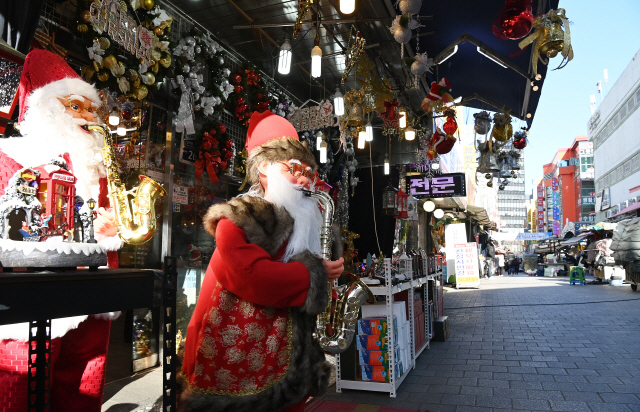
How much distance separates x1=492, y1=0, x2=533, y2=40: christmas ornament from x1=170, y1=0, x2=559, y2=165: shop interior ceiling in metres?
0.81

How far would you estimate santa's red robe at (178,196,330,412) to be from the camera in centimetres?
173

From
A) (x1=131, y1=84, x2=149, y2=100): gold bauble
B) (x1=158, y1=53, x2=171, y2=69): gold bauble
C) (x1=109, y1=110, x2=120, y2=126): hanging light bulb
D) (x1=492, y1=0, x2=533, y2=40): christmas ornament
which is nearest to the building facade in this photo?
(x1=492, y1=0, x2=533, y2=40): christmas ornament

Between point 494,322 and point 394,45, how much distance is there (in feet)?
18.5

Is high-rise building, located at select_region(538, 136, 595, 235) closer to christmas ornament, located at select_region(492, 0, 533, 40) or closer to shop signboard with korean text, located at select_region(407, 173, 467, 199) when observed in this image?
shop signboard with korean text, located at select_region(407, 173, 467, 199)

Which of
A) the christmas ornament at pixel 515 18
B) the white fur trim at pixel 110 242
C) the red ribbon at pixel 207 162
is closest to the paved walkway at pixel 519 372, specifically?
the white fur trim at pixel 110 242

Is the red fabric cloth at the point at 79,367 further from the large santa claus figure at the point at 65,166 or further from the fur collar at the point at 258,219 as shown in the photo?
the fur collar at the point at 258,219

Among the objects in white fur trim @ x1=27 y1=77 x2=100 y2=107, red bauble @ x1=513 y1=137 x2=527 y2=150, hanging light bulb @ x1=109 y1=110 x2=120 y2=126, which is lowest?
white fur trim @ x1=27 y1=77 x2=100 y2=107

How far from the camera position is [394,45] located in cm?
695

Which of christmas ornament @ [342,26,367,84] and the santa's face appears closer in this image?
the santa's face

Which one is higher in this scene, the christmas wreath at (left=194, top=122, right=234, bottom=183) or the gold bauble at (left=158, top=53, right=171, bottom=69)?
the gold bauble at (left=158, top=53, right=171, bottom=69)

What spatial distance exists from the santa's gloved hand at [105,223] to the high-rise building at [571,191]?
1989 inches

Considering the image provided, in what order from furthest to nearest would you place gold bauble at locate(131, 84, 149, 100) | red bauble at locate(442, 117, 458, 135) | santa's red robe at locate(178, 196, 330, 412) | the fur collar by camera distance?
red bauble at locate(442, 117, 458, 135) < gold bauble at locate(131, 84, 149, 100) < the fur collar < santa's red robe at locate(178, 196, 330, 412)

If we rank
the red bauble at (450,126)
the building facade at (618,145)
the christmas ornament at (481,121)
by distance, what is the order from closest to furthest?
the red bauble at (450,126)
the christmas ornament at (481,121)
the building facade at (618,145)

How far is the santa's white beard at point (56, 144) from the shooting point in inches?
64.9
